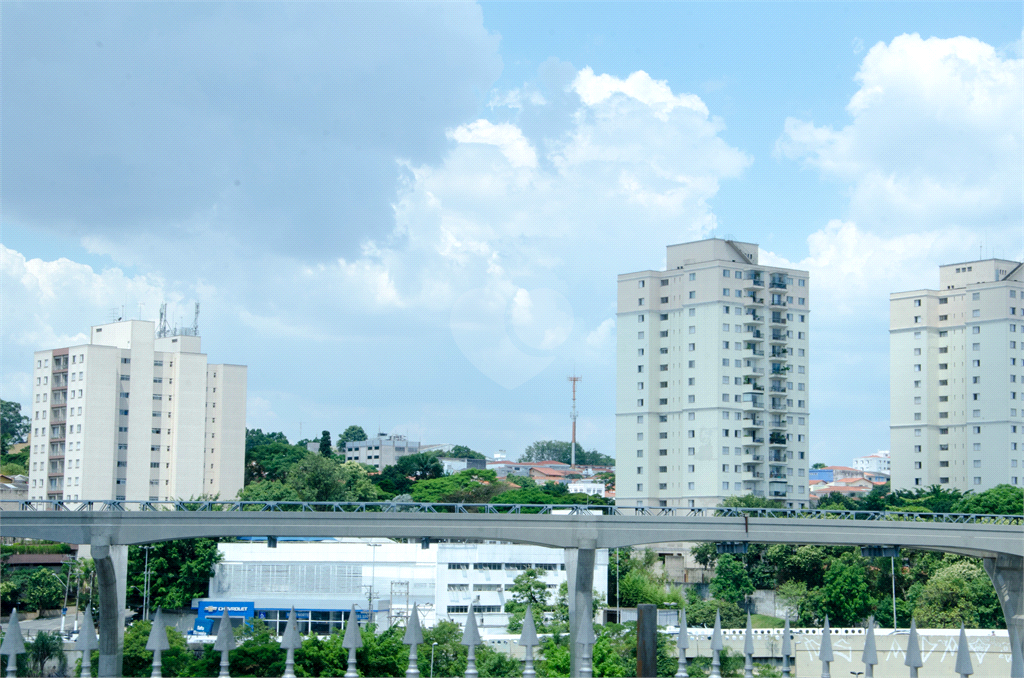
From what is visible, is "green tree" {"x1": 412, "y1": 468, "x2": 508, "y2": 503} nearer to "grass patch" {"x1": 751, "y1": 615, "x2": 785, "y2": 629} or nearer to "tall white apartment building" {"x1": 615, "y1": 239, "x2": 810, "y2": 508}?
"tall white apartment building" {"x1": 615, "y1": 239, "x2": 810, "y2": 508}

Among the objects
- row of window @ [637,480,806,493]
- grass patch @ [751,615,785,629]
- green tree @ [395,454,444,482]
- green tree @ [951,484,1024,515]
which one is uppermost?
green tree @ [395,454,444,482]

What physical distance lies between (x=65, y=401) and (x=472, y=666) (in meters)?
66.7

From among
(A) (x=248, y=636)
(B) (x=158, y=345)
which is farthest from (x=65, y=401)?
(A) (x=248, y=636)

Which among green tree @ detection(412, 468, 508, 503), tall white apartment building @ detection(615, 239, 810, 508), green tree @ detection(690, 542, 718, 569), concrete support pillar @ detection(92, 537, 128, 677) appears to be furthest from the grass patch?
concrete support pillar @ detection(92, 537, 128, 677)

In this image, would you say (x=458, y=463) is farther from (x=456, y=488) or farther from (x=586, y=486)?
(x=456, y=488)

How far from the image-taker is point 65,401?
67000 mm

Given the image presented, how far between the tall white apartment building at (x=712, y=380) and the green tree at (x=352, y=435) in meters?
80.9

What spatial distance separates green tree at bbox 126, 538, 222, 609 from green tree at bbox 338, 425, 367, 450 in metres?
97.8

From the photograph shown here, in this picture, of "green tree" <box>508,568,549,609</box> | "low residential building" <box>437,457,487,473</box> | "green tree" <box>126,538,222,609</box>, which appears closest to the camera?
"green tree" <box>508,568,549,609</box>

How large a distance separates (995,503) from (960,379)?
1910cm

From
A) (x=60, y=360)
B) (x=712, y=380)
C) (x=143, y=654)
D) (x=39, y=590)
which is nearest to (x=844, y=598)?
(x=712, y=380)

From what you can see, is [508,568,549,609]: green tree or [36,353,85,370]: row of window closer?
[508,568,549,609]: green tree

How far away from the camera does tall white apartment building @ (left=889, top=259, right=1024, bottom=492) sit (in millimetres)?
80125

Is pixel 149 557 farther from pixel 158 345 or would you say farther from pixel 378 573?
pixel 158 345
